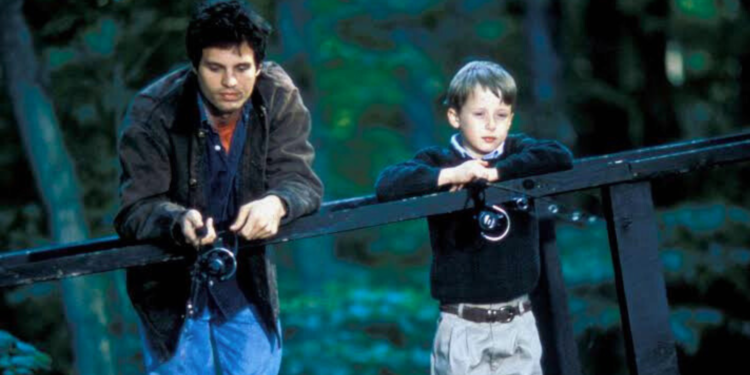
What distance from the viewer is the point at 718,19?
8.55m

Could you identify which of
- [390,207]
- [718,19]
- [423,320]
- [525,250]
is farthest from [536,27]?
[390,207]

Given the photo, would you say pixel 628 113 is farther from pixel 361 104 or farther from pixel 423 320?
pixel 361 104

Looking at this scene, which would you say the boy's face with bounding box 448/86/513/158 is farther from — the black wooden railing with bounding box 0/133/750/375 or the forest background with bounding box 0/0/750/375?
the forest background with bounding box 0/0/750/375

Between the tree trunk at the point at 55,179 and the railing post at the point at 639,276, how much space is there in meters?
5.73

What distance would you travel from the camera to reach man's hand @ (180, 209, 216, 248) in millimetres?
2506

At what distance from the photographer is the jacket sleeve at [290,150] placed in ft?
9.81

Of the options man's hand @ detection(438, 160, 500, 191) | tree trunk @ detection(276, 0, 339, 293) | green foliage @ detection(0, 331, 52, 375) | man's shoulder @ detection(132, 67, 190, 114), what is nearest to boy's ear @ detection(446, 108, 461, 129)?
man's hand @ detection(438, 160, 500, 191)

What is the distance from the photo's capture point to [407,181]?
304 centimetres

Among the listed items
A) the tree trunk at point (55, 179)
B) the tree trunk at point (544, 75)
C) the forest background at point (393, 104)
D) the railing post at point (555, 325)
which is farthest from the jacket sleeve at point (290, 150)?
the tree trunk at point (544, 75)

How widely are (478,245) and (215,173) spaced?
2.81 feet

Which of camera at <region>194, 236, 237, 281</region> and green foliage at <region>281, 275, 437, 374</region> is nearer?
camera at <region>194, 236, 237, 281</region>

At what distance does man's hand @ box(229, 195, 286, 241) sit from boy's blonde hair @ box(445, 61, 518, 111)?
35.1 inches

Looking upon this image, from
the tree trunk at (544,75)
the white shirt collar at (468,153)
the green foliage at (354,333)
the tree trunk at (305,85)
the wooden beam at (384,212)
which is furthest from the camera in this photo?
the tree trunk at (305,85)

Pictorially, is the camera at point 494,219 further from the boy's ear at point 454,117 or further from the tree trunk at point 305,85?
the tree trunk at point 305,85
